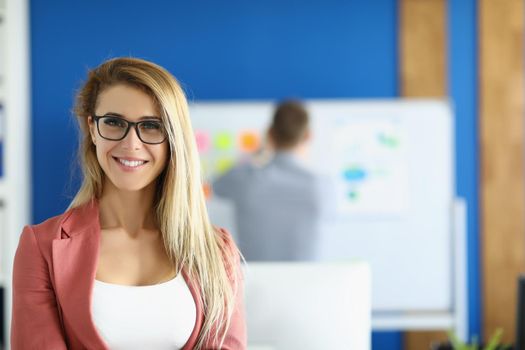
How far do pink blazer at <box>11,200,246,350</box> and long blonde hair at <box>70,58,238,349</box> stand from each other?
0.10ft

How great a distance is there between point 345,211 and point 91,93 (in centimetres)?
265

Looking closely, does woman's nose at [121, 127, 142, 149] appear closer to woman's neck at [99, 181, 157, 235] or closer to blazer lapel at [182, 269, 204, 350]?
woman's neck at [99, 181, 157, 235]

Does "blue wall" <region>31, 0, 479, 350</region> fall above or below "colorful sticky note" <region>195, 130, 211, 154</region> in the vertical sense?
above

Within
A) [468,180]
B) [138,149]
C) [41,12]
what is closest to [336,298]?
[138,149]

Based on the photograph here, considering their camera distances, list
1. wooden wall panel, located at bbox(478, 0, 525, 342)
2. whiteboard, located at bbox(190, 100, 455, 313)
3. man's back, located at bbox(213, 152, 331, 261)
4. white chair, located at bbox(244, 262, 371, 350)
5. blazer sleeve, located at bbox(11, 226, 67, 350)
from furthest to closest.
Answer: wooden wall panel, located at bbox(478, 0, 525, 342) < whiteboard, located at bbox(190, 100, 455, 313) < man's back, located at bbox(213, 152, 331, 261) < white chair, located at bbox(244, 262, 371, 350) < blazer sleeve, located at bbox(11, 226, 67, 350)

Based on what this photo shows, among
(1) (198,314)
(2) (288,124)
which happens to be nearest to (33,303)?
(1) (198,314)

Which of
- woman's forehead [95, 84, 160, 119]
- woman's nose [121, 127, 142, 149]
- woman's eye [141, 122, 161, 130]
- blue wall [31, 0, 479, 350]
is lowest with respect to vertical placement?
woman's nose [121, 127, 142, 149]

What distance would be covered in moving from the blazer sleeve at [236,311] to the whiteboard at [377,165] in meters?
2.48

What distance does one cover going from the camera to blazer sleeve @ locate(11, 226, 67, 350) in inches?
55.9

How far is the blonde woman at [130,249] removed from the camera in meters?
1.45

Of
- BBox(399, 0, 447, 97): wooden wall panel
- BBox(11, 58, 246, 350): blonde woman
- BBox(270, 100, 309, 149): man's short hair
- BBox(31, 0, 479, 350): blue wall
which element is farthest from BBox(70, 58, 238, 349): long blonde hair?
BBox(399, 0, 447, 97): wooden wall panel

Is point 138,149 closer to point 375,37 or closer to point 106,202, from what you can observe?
point 106,202

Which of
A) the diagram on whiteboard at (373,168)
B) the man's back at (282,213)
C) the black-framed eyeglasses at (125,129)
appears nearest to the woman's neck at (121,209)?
the black-framed eyeglasses at (125,129)

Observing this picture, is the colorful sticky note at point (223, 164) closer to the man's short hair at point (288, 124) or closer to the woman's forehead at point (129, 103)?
the man's short hair at point (288, 124)
